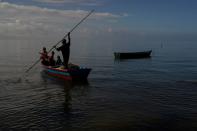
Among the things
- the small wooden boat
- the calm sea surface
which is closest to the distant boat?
the small wooden boat

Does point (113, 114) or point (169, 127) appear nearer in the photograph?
point (169, 127)

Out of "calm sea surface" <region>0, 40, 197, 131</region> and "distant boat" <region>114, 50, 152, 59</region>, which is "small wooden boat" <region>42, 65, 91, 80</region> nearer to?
"calm sea surface" <region>0, 40, 197, 131</region>

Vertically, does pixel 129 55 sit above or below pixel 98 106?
above

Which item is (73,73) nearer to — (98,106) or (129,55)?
(98,106)

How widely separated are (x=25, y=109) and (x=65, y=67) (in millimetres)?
10659

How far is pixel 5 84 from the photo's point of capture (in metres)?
23.5

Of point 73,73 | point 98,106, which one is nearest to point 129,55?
point 73,73

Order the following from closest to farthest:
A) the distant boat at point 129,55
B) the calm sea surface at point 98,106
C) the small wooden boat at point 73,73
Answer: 1. the calm sea surface at point 98,106
2. the small wooden boat at point 73,73
3. the distant boat at point 129,55

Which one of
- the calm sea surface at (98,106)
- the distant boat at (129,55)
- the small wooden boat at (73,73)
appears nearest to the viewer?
the calm sea surface at (98,106)

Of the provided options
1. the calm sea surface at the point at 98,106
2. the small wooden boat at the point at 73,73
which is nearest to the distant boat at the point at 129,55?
the small wooden boat at the point at 73,73

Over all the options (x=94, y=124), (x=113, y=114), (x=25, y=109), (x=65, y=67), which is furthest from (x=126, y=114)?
(x=65, y=67)

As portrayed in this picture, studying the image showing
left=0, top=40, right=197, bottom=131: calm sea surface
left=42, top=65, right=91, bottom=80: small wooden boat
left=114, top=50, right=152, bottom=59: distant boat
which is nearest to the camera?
left=0, top=40, right=197, bottom=131: calm sea surface

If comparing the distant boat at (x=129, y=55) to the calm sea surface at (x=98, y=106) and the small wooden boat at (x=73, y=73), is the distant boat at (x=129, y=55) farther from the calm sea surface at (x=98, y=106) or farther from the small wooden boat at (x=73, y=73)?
the calm sea surface at (x=98, y=106)

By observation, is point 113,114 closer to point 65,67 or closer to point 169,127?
point 169,127
